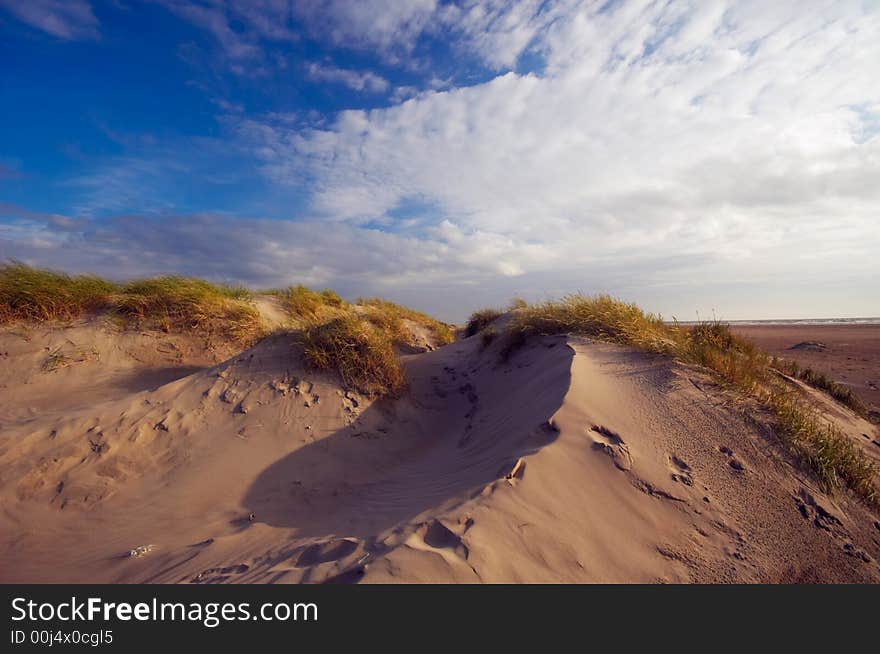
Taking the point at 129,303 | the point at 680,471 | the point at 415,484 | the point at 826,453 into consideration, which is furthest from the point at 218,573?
the point at 129,303

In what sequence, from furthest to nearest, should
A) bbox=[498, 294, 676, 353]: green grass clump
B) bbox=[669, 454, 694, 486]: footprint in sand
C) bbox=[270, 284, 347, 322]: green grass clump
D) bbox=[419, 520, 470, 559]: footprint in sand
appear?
1. bbox=[270, 284, 347, 322]: green grass clump
2. bbox=[498, 294, 676, 353]: green grass clump
3. bbox=[669, 454, 694, 486]: footprint in sand
4. bbox=[419, 520, 470, 559]: footprint in sand

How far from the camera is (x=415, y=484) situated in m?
3.88

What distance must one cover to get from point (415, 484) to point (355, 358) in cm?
236

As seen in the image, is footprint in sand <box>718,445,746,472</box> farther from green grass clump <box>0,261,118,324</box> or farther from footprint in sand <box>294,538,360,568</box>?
green grass clump <box>0,261,118,324</box>

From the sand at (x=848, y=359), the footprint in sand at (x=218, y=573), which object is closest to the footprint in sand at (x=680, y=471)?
the footprint in sand at (x=218, y=573)

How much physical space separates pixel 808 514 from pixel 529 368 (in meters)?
3.33

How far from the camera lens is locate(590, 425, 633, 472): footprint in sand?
3285mm

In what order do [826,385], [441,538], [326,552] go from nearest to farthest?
1. [441,538]
2. [326,552]
3. [826,385]

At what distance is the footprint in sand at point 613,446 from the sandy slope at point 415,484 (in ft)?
0.06

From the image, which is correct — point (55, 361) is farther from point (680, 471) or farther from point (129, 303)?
point (680, 471)

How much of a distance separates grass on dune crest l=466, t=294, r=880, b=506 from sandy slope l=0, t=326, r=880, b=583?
0.78 ft

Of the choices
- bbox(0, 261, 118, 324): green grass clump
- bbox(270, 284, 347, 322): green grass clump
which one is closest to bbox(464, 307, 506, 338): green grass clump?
bbox(270, 284, 347, 322): green grass clump
